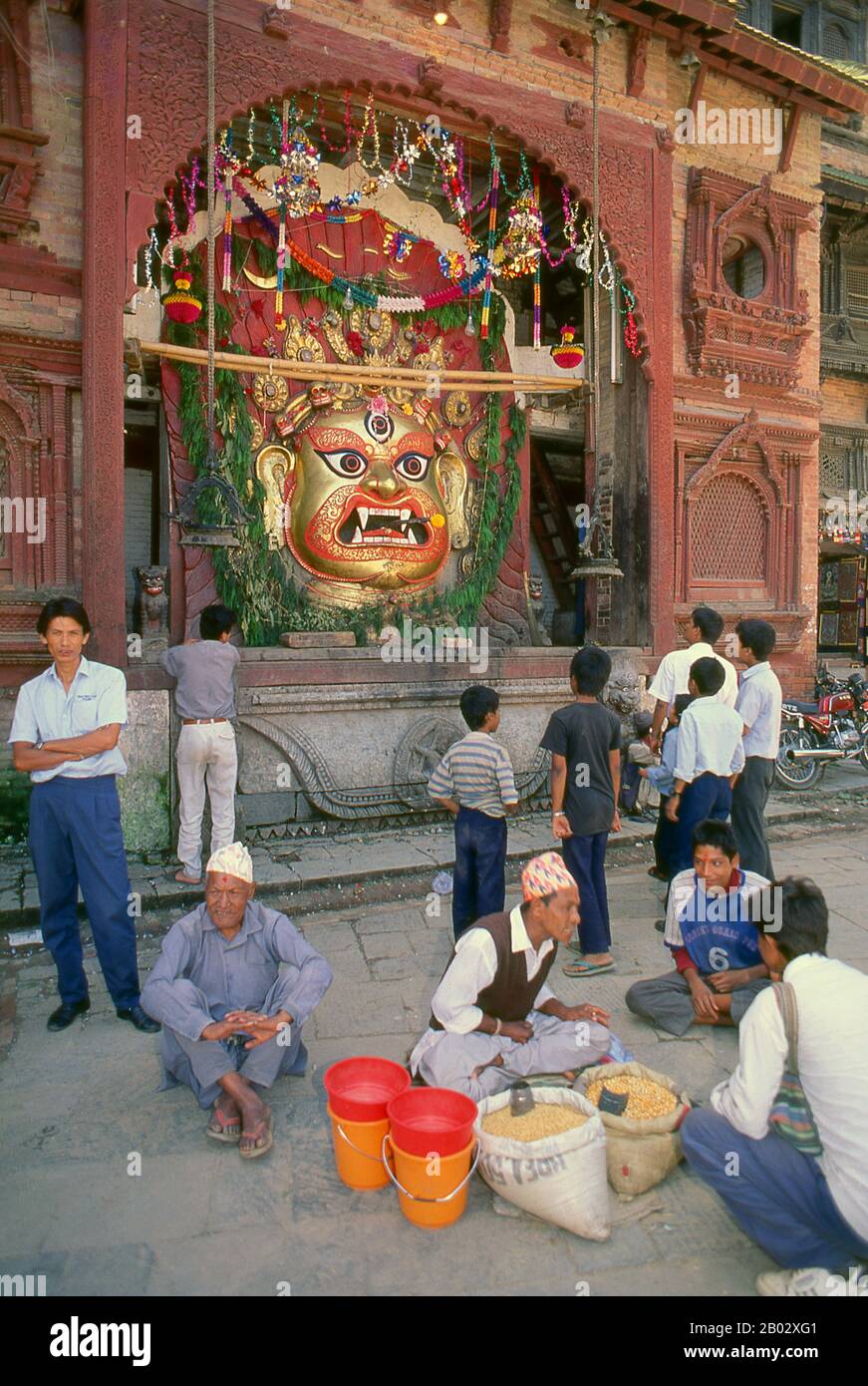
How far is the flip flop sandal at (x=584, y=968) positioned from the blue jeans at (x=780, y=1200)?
2127 mm

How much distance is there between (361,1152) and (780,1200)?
4.16 ft

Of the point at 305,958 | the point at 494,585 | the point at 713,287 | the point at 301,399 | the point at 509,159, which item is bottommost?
the point at 305,958

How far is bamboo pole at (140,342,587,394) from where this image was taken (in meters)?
7.37

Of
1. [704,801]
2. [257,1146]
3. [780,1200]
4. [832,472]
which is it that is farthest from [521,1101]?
[832,472]

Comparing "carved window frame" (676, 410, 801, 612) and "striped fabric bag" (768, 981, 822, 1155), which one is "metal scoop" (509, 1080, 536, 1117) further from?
"carved window frame" (676, 410, 801, 612)

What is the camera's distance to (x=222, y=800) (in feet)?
20.2

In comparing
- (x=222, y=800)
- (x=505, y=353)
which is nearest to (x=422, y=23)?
(x=505, y=353)

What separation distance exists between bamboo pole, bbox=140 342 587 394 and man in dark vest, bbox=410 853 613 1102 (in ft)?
19.0

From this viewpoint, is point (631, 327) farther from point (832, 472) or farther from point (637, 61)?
point (832, 472)

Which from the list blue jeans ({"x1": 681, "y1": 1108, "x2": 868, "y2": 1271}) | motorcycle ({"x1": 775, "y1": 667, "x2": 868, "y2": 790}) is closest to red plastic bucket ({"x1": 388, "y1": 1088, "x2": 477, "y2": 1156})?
blue jeans ({"x1": 681, "y1": 1108, "x2": 868, "y2": 1271})

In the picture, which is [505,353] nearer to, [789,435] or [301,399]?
[301,399]

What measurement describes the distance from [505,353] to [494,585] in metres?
2.56

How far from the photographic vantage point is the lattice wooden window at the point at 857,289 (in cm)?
1277

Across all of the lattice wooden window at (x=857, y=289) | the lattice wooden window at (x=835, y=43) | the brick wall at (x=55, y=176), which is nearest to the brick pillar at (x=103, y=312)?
the brick wall at (x=55, y=176)
